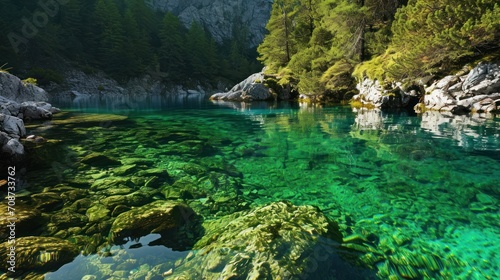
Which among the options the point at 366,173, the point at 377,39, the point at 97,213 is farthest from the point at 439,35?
the point at 97,213

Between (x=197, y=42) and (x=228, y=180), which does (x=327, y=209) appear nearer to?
(x=228, y=180)

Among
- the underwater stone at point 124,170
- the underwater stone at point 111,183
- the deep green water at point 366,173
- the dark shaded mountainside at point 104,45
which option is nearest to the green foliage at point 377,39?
the deep green water at point 366,173

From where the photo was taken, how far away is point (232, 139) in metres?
12.5

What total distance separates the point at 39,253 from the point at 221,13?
132037 mm

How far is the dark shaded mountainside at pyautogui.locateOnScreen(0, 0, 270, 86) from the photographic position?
5644 cm

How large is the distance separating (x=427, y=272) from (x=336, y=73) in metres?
26.3

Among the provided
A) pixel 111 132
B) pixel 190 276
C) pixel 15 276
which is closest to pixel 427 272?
pixel 190 276

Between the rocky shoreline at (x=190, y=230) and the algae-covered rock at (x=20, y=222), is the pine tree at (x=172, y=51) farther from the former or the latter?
the algae-covered rock at (x=20, y=222)

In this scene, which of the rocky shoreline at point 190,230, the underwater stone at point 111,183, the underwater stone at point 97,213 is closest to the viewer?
the rocky shoreline at point 190,230

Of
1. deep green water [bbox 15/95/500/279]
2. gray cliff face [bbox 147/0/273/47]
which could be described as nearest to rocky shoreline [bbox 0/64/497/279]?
deep green water [bbox 15/95/500/279]

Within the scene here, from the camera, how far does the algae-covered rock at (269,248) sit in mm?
3197

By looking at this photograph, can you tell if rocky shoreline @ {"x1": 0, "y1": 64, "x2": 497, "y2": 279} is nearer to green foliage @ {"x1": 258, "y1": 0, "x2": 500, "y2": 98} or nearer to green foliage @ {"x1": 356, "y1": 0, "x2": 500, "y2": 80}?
green foliage @ {"x1": 356, "y1": 0, "x2": 500, "y2": 80}

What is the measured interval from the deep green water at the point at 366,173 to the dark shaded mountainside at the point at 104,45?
49.8m

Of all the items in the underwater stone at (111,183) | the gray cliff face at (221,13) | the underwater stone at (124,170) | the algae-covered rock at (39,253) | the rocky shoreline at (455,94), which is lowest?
the algae-covered rock at (39,253)
